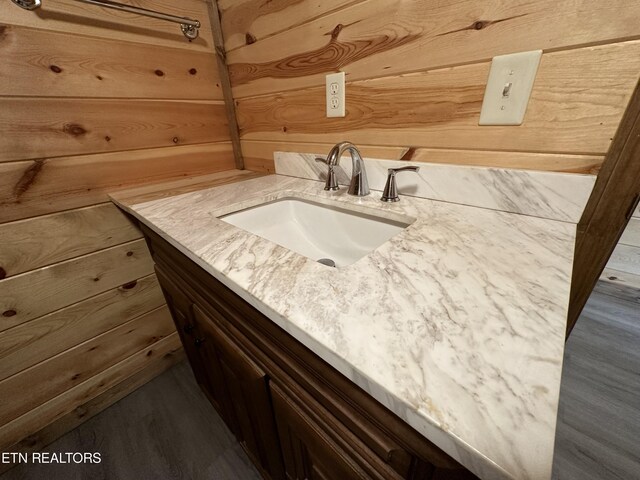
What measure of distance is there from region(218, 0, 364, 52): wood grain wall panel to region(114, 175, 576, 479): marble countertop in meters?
0.67

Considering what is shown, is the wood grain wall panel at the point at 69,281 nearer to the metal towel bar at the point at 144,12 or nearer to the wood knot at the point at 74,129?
the wood knot at the point at 74,129

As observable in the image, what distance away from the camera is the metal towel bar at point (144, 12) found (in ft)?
2.04

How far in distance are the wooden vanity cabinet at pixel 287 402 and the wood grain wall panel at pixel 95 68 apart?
1.54ft

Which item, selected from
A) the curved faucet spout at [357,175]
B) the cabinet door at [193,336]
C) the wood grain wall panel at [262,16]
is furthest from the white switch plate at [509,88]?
the cabinet door at [193,336]

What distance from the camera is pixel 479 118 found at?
0.59m

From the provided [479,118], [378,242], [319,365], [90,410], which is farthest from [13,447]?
[479,118]

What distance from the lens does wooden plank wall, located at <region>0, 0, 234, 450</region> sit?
0.71 m

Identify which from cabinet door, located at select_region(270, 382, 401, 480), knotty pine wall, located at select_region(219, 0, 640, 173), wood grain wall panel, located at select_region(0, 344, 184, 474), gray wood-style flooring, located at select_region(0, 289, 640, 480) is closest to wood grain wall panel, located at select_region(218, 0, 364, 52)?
knotty pine wall, located at select_region(219, 0, 640, 173)

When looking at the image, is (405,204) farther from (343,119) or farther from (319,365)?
(319,365)

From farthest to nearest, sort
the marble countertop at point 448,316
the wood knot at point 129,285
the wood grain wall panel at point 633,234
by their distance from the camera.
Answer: the wood grain wall panel at point 633,234 → the wood knot at point 129,285 → the marble countertop at point 448,316

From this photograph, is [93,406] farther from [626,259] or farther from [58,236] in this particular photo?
[626,259]

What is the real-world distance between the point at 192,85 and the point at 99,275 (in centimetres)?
77

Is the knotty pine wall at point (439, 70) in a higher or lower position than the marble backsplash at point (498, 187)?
higher

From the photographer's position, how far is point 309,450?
47 cm
